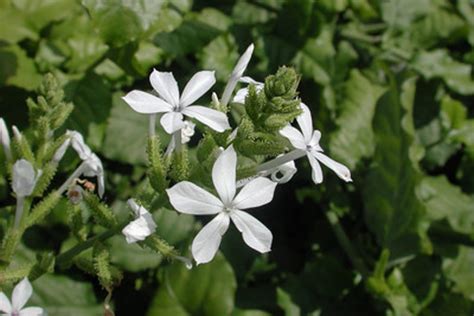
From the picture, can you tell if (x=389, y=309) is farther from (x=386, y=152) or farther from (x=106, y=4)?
(x=106, y=4)

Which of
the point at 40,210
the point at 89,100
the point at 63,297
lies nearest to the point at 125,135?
the point at 89,100

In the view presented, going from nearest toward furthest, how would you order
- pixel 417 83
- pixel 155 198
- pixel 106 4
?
pixel 155 198
pixel 106 4
pixel 417 83

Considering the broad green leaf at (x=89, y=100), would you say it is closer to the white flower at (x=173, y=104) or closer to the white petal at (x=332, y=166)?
the white flower at (x=173, y=104)

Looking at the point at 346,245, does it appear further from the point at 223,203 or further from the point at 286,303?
the point at 223,203

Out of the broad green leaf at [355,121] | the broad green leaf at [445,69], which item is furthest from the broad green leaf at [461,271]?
the broad green leaf at [445,69]

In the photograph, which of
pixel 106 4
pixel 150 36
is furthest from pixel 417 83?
pixel 106 4

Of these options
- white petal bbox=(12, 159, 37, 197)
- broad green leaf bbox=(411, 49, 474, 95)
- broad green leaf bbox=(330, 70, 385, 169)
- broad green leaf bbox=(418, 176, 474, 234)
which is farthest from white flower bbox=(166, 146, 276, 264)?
broad green leaf bbox=(411, 49, 474, 95)
